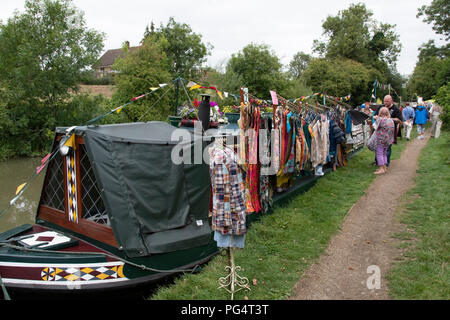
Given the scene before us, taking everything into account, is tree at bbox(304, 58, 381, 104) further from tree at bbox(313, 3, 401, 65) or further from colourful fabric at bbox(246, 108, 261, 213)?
colourful fabric at bbox(246, 108, 261, 213)

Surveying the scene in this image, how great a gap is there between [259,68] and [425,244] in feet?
99.9

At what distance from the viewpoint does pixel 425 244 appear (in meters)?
4.57

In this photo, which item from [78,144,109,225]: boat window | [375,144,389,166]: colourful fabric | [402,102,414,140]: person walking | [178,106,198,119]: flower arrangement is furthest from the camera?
[402,102,414,140]: person walking

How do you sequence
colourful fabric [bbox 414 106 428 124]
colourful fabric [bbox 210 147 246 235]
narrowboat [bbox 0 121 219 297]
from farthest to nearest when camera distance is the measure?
colourful fabric [bbox 414 106 428 124] → narrowboat [bbox 0 121 219 297] → colourful fabric [bbox 210 147 246 235]

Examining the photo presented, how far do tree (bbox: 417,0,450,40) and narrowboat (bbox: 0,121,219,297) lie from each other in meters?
35.4

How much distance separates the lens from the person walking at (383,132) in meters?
8.48

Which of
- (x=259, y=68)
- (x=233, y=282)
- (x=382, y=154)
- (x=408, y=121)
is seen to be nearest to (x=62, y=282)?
(x=233, y=282)

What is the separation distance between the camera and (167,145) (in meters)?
4.57

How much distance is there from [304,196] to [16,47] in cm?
1809

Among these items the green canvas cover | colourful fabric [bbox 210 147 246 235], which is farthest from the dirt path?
the green canvas cover

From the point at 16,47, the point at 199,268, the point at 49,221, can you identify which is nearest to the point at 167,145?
the point at 199,268

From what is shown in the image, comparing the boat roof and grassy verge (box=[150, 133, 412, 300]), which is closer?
grassy verge (box=[150, 133, 412, 300])

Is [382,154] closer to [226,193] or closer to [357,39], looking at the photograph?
[226,193]

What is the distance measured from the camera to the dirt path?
3754mm
